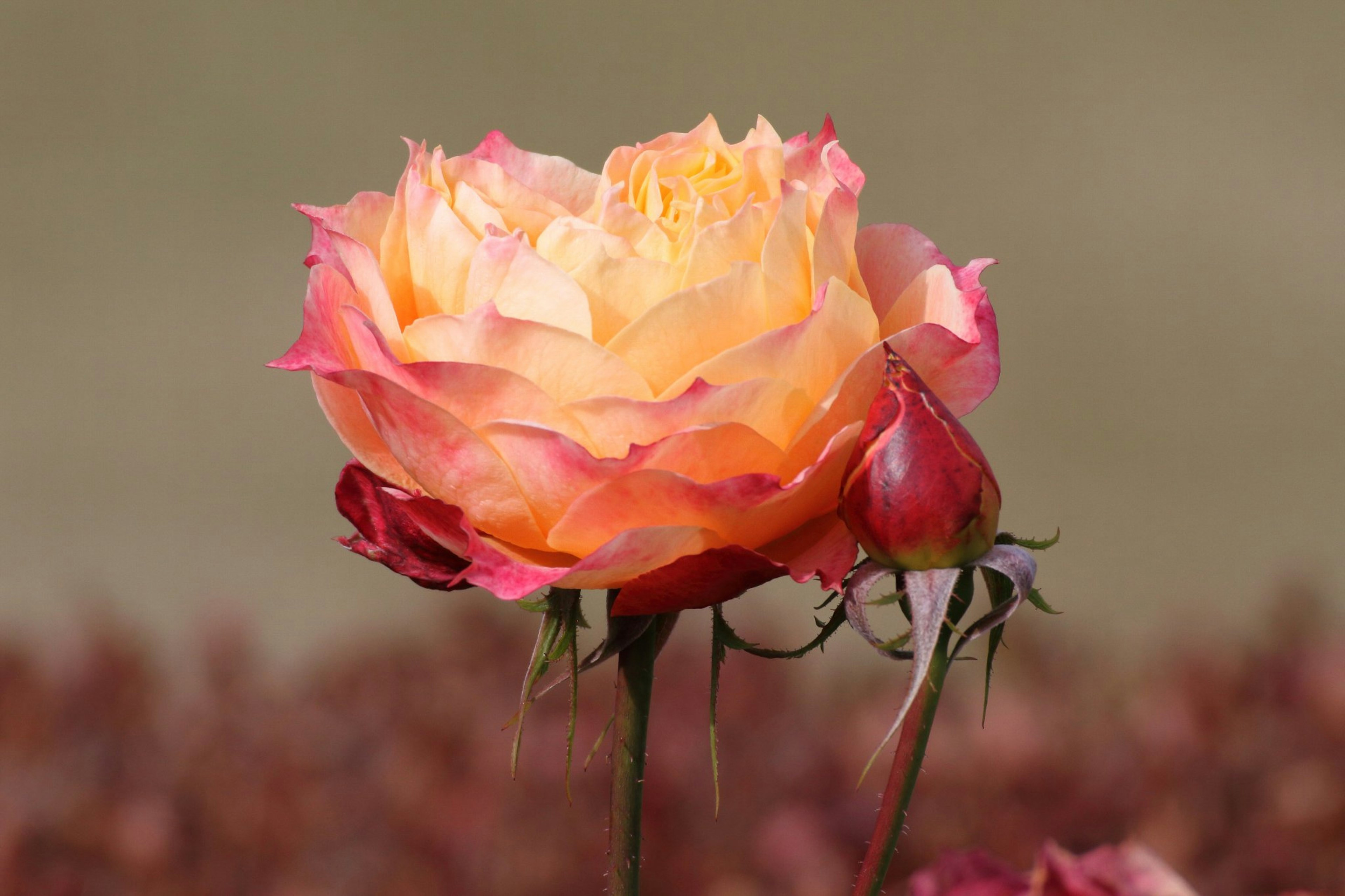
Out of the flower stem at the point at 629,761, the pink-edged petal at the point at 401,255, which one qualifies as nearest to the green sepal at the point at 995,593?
the flower stem at the point at 629,761

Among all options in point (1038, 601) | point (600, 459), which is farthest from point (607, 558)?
point (1038, 601)

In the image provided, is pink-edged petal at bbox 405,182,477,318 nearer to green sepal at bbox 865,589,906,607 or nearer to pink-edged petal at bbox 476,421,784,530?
pink-edged petal at bbox 476,421,784,530

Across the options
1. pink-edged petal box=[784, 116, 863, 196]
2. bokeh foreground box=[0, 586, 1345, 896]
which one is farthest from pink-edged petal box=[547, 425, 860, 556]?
bokeh foreground box=[0, 586, 1345, 896]

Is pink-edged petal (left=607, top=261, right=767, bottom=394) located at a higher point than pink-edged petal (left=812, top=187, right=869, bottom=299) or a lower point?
lower

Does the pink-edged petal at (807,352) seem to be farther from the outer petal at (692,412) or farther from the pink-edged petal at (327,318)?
the pink-edged petal at (327,318)

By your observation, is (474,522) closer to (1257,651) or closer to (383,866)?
(383,866)

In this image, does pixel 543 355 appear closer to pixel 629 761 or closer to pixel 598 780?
pixel 629 761
